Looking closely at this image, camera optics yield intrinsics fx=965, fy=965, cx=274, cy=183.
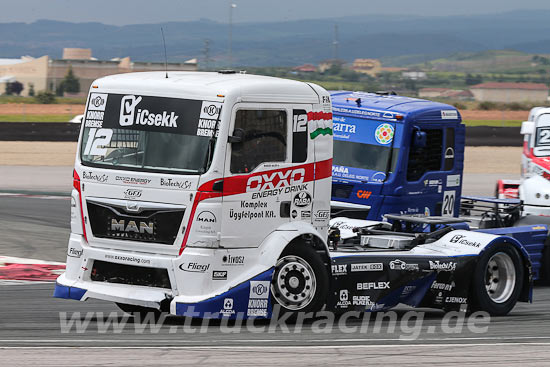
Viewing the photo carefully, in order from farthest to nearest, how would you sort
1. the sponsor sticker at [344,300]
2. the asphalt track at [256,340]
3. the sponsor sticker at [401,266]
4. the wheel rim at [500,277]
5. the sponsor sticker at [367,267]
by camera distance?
1. the wheel rim at [500,277]
2. the sponsor sticker at [401,266]
3. the sponsor sticker at [367,267]
4. the sponsor sticker at [344,300]
5. the asphalt track at [256,340]

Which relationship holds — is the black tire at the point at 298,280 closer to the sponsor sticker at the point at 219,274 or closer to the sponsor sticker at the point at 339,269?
the sponsor sticker at the point at 339,269

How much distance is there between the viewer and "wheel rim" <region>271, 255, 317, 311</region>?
8594 millimetres

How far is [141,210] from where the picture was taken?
325 inches

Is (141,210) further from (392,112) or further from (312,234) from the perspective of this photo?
(392,112)

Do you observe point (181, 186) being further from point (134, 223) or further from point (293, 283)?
point (293, 283)

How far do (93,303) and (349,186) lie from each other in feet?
13.4

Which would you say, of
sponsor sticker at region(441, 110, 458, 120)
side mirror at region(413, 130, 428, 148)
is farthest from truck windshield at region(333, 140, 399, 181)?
sponsor sticker at region(441, 110, 458, 120)

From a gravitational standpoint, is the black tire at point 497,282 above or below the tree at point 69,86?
above

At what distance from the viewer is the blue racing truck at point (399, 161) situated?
41.1 ft

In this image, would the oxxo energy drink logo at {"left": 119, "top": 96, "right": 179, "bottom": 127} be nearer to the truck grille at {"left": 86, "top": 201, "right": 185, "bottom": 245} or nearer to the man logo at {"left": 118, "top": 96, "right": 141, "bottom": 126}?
the man logo at {"left": 118, "top": 96, "right": 141, "bottom": 126}

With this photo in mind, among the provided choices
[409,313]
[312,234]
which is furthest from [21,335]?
[409,313]

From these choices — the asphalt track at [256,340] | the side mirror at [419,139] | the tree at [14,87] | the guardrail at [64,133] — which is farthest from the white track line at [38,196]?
the tree at [14,87]

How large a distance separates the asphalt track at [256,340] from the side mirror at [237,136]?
1616 mm

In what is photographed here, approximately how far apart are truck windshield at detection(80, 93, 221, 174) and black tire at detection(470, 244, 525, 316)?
347 centimetres
